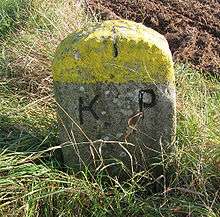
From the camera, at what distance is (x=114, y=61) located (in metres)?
3.05

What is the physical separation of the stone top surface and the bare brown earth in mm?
2014

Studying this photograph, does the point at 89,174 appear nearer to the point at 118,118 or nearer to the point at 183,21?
the point at 118,118

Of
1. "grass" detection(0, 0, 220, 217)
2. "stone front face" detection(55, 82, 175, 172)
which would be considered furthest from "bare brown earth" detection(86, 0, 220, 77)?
"stone front face" detection(55, 82, 175, 172)

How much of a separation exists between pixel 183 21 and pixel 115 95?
309 cm

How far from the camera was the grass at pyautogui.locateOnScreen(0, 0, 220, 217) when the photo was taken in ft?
9.60

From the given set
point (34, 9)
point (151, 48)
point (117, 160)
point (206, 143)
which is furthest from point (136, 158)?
point (34, 9)

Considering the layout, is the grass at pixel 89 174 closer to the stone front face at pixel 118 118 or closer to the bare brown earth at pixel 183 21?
the stone front face at pixel 118 118

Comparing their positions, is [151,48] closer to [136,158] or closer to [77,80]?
[77,80]

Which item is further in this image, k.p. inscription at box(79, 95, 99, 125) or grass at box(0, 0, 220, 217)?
k.p. inscription at box(79, 95, 99, 125)

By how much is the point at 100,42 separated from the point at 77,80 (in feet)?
0.83

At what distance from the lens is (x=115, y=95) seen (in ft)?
10.2

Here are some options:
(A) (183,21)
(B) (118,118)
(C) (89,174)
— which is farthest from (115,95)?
(A) (183,21)

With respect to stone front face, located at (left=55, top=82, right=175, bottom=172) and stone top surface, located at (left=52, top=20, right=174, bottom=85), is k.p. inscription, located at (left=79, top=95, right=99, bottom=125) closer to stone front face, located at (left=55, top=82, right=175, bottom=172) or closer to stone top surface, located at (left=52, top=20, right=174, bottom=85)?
stone front face, located at (left=55, top=82, right=175, bottom=172)

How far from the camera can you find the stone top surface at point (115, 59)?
3020mm
